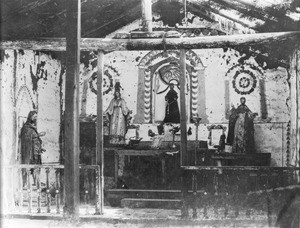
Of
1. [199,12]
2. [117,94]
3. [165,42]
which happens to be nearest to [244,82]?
[199,12]

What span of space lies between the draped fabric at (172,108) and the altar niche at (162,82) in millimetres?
139

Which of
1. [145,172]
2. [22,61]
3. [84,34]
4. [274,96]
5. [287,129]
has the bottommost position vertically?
[145,172]

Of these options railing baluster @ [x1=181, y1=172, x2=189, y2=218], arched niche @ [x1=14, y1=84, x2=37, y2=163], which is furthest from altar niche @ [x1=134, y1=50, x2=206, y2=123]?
railing baluster @ [x1=181, y1=172, x2=189, y2=218]

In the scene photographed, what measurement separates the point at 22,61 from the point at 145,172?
4603mm

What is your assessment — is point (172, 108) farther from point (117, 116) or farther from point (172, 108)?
point (117, 116)

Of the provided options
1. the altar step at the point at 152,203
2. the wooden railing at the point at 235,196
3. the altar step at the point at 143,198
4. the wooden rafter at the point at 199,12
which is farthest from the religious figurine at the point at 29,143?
the wooden rafter at the point at 199,12

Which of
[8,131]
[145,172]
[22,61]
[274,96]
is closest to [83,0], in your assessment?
Answer: [22,61]

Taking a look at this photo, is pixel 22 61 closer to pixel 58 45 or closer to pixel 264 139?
pixel 58 45

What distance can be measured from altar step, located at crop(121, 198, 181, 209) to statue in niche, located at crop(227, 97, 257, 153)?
4.18 metres

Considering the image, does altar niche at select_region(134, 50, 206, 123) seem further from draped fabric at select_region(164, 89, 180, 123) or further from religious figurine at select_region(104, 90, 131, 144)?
religious figurine at select_region(104, 90, 131, 144)

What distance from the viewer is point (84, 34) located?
14.3 meters

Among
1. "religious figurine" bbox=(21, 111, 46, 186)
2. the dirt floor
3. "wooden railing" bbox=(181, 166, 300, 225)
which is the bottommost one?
the dirt floor

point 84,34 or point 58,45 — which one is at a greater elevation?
point 84,34

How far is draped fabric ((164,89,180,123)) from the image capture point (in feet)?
49.5
